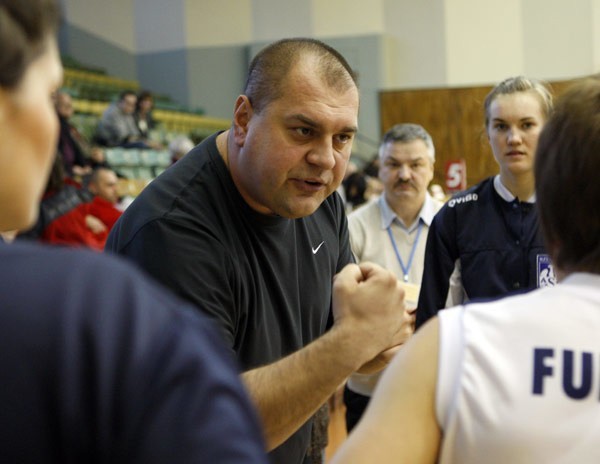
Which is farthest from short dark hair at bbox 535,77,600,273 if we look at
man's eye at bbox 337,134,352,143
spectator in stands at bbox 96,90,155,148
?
→ spectator in stands at bbox 96,90,155,148

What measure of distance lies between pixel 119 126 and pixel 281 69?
9828mm

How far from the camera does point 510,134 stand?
3064mm

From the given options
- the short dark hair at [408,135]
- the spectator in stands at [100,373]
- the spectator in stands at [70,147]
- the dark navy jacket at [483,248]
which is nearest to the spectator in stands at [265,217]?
the dark navy jacket at [483,248]

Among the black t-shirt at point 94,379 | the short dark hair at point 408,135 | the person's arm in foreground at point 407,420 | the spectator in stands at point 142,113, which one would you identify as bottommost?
the person's arm in foreground at point 407,420

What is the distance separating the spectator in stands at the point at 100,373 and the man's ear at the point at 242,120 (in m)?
1.42

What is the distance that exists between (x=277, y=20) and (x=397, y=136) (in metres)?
11.8

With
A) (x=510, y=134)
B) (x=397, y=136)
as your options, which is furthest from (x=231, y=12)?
(x=510, y=134)

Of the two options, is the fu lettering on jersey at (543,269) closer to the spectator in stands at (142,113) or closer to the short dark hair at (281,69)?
the short dark hair at (281,69)

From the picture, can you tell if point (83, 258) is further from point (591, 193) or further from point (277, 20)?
point (277, 20)

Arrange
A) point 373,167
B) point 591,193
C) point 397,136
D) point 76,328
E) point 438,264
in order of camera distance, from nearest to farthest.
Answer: point 76,328
point 591,193
point 438,264
point 397,136
point 373,167

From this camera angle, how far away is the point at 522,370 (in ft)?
3.48

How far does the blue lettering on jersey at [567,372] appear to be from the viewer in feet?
3.41

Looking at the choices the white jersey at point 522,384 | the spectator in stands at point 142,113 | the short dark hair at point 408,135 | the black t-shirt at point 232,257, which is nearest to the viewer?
the white jersey at point 522,384

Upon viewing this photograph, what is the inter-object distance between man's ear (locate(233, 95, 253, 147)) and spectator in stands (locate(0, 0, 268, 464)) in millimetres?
1418
